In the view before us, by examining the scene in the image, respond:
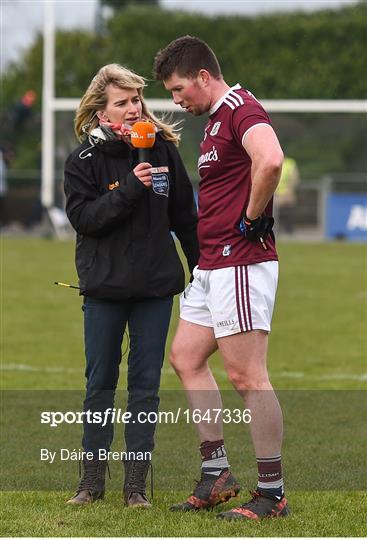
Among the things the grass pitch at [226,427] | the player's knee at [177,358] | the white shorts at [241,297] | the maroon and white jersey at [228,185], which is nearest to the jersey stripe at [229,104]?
the maroon and white jersey at [228,185]

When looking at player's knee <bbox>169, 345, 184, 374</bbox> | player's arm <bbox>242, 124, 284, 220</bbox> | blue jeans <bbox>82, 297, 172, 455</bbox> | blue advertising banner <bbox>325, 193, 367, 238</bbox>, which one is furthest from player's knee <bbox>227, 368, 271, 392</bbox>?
blue advertising banner <bbox>325, 193, 367, 238</bbox>

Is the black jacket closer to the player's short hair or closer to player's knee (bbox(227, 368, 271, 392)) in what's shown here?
the player's short hair

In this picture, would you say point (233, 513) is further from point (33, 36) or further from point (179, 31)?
point (33, 36)

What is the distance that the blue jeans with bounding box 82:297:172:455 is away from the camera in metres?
5.64

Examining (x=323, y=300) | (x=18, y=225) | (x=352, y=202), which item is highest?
(x=323, y=300)

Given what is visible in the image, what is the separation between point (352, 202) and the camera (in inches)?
1012

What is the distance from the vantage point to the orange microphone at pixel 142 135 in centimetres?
541

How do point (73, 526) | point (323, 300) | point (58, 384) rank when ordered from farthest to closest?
point (323, 300)
point (58, 384)
point (73, 526)

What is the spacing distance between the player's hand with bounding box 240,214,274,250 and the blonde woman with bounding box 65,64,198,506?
0.50 m

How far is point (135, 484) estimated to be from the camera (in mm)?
5590

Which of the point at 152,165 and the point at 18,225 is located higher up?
the point at 152,165

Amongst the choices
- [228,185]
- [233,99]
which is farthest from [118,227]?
[233,99]

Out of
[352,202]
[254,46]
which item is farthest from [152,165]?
[254,46]

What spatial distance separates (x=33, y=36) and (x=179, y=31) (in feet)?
27.2
